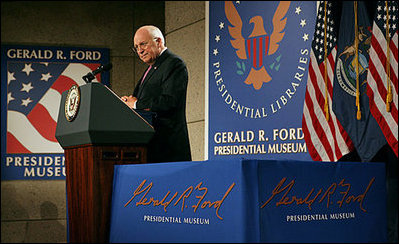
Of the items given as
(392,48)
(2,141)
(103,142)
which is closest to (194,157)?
(2,141)

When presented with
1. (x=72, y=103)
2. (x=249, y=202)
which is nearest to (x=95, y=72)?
(x=72, y=103)

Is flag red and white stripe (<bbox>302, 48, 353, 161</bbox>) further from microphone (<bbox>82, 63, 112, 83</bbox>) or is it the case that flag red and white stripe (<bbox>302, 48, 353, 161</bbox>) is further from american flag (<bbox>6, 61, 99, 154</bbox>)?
american flag (<bbox>6, 61, 99, 154</bbox>)

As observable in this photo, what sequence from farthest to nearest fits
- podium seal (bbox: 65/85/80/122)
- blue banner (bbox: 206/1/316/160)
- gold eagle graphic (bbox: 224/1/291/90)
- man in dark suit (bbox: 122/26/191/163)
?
gold eagle graphic (bbox: 224/1/291/90), blue banner (bbox: 206/1/316/160), man in dark suit (bbox: 122/26/191/163), podium seal (bbox: 65/85/80/122)

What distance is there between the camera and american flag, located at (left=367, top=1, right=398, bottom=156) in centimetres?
358

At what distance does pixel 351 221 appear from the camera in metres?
2.54

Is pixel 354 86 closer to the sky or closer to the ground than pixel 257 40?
closer to the ground

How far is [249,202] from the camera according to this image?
2.19 metres

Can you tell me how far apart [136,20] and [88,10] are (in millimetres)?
684

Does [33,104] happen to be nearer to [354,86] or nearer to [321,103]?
[321,103]

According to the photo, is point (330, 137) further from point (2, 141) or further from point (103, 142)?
point (2, 141)

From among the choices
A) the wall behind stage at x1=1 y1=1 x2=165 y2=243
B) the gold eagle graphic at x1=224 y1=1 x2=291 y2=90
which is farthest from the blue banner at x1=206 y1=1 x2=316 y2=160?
the wall behind stage at x1=1 y1=1 x2=165 y2=243

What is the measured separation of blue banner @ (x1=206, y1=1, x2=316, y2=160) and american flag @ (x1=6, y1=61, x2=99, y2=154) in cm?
152

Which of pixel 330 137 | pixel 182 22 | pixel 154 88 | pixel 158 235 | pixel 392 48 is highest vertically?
pixel 182 22

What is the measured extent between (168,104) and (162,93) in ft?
0.25
